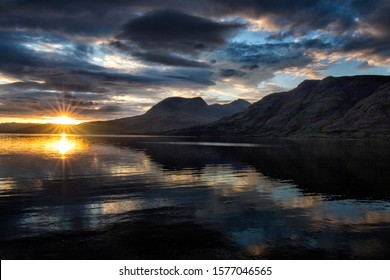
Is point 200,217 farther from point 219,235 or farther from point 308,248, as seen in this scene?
point 308,248

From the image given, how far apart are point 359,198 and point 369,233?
1527 cm

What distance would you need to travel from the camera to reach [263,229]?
27.0m

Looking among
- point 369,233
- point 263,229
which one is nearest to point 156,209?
point 263,229

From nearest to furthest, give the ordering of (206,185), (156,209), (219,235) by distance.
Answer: (219,235)
(156,209)
(206,185)

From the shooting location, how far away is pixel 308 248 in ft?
74.1

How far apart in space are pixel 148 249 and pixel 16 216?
15105 mm

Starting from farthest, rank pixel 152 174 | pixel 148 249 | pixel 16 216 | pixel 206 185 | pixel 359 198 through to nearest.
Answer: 1. pixel 152 174
2. pixel 206 185
3. pixel 359 198
4. pixel 16 216
5. pixel 148 249

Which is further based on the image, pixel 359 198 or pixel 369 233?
pixel 359 198
